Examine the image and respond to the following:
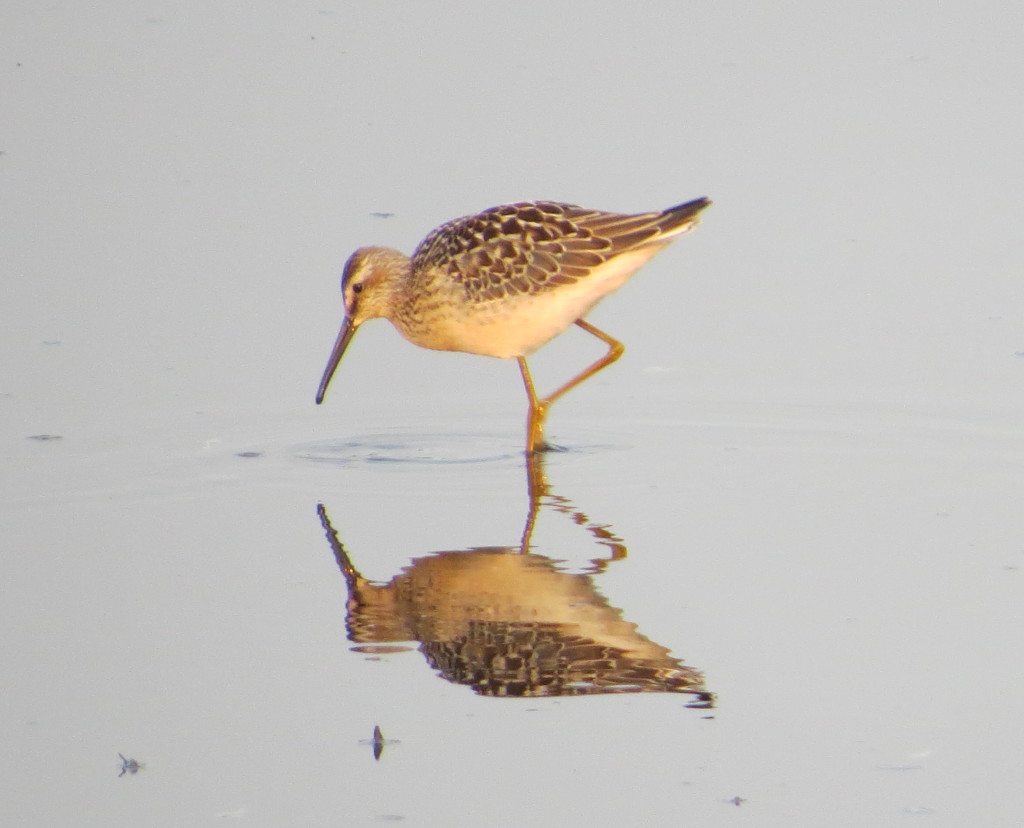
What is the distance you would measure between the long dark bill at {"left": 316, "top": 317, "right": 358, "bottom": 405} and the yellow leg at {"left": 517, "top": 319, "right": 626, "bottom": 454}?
2.81 ft

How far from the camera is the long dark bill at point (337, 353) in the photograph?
30.1ft

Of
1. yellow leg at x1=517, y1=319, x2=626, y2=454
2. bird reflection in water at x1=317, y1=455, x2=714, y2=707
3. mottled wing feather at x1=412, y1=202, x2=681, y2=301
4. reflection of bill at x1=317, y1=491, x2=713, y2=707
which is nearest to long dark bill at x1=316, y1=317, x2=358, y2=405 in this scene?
mottled wing feather at x1=412, y1=202, x2=681, y2=301

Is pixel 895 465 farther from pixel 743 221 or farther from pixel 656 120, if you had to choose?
pixel 656 120

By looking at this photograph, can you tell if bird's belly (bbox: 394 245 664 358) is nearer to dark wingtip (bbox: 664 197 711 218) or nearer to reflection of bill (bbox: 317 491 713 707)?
dark wingtip (bbox: 664 197 711 218)

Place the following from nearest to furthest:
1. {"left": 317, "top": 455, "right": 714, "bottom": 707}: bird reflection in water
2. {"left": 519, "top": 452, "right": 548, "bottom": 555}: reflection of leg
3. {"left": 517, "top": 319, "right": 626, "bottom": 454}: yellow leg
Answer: {"left": 317, "top": 455, "right": 714, "bottom": 707}: bird reflection in water < {"left": 519, "top": 452, "right": 548, "bottom": 555}: reflection of leg < {"left": 517, "top": 319, "right": 626, "bottom": 454}: yellow leg

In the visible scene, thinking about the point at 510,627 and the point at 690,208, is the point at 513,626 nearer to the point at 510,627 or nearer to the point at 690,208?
the point at 510,627

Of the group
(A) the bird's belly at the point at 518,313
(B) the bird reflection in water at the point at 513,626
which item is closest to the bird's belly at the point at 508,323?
(A) the bird's belly at the point at 518,313

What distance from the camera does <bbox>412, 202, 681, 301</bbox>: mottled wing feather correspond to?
29.8 feet

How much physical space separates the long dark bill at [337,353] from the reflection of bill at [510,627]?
69.6 inches

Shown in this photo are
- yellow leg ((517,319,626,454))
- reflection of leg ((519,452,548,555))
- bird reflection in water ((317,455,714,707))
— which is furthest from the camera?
yellow leg ((517,319,626,454))

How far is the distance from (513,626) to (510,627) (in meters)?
0.02

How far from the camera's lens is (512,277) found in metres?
9.07

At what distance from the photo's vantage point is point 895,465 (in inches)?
340

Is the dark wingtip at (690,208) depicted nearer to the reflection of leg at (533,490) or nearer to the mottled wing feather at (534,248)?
the mottled wing feather at (534,248)
